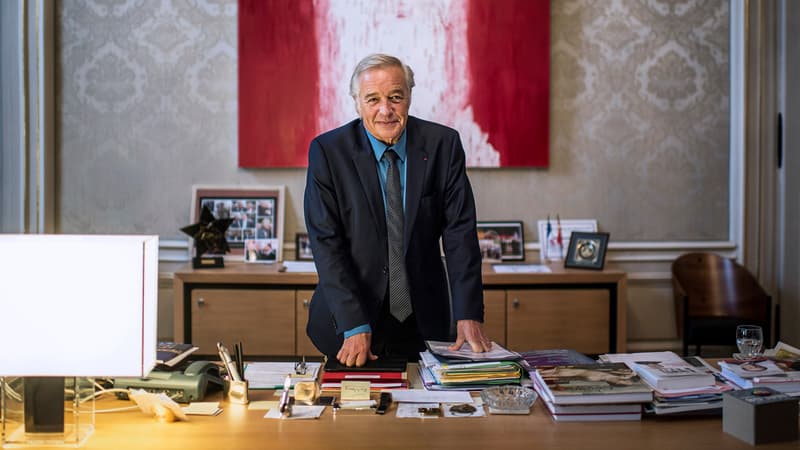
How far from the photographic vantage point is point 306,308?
4305 millimetres

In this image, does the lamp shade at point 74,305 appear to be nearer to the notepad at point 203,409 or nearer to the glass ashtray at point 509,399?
the notepad at point 203,409

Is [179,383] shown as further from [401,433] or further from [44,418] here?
[401,433]

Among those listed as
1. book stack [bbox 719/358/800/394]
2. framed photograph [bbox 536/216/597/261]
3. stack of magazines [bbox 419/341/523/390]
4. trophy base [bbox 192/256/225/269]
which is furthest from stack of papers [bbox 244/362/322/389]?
framed photograph [bbox 536/216/597/261]

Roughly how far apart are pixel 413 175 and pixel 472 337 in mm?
586

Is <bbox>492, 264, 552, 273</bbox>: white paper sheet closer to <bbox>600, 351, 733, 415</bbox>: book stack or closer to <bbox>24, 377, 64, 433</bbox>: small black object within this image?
<bbox>600, 351, 733, 415</bbox>: book stack

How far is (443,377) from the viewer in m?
2.22

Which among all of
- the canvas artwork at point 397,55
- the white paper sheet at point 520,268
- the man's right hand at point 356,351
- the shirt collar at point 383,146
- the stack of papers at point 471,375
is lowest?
the stack of papers at point 471,375

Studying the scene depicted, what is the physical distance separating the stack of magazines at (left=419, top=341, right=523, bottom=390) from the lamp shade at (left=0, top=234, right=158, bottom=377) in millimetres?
839

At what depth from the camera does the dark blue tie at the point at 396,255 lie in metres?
2.64

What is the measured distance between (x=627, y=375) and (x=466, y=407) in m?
0.44

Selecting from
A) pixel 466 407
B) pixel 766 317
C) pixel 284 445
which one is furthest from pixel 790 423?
pixel 766 317

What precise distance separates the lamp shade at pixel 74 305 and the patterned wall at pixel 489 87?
10.1 ft

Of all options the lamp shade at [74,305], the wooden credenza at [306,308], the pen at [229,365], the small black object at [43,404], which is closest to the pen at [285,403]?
the pen at [229,365]

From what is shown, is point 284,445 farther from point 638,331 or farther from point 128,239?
point 638,331
